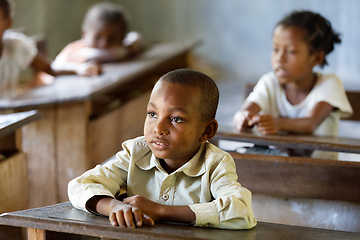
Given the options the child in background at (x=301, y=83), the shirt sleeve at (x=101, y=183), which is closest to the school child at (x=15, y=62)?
the child in background at (x=301, y=83)

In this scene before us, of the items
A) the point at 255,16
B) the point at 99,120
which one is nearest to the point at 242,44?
the point at 255,16

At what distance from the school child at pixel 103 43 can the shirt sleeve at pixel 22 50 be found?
27.7 inches

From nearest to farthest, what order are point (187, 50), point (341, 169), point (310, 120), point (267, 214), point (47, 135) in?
point (341, 169) → point (267, 214) → point (310, 120) → point (47, 135) → point (187, 50)

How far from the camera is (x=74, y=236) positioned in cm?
142

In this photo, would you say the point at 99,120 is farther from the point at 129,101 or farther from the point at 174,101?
the point at 174,101

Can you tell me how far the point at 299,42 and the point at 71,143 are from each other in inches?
60.7

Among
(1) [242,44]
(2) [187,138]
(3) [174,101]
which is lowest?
(1) [242,44]

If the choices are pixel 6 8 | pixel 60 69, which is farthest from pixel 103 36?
pixel 6 8

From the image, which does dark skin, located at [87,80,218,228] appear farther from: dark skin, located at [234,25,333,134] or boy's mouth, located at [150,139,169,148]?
dark skin, located at [234,25,333,134]

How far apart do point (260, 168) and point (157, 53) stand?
2.92 meters

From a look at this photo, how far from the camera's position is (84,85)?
129 inches

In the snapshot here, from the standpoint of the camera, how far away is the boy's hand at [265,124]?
2279 mm

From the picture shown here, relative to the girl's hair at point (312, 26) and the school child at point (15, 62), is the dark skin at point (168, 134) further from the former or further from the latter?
the school child at point (15, 62)

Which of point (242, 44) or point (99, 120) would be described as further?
point (242, 44)
